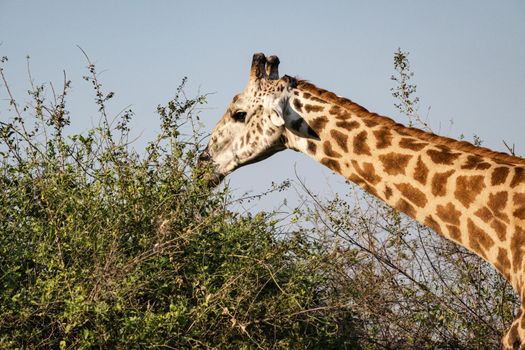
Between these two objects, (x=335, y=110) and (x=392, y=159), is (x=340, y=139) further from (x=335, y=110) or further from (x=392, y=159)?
(x=392, y=159)

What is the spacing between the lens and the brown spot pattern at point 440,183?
5.76m

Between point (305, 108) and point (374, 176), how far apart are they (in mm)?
853

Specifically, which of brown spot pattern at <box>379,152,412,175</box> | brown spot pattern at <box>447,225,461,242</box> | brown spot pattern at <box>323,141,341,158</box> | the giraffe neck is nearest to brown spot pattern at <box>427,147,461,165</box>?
the giraffe neck

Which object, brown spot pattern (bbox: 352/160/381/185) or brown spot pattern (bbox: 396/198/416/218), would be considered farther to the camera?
brown spot pattern (bbox: 352/160/381/185)

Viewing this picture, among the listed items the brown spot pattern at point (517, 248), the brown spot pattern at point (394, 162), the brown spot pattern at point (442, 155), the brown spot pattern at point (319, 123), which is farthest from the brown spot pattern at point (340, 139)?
the brown spot pattern at point (517, 248)

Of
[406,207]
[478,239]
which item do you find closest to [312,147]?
[406,207]

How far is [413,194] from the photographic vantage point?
593 cm

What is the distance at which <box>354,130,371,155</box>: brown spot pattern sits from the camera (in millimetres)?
6258

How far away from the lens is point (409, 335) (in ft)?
25.2

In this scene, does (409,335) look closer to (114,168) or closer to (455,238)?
Result: (455,238)

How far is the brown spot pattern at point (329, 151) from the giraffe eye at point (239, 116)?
86cm

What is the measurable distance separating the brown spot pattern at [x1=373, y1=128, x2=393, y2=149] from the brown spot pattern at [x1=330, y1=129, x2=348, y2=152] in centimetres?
23

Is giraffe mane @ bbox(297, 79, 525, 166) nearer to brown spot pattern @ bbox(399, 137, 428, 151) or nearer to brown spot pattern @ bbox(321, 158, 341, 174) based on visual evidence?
brown spot pattern @ bbox(399, 137, 428, 151)

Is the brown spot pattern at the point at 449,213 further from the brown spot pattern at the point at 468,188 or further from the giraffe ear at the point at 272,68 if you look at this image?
the giraffe ear at the point at 272,68
